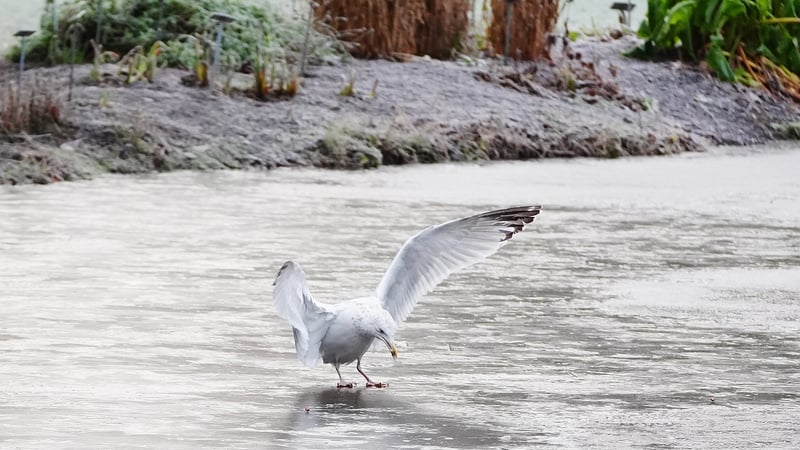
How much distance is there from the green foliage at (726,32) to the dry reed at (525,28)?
6.13 feet

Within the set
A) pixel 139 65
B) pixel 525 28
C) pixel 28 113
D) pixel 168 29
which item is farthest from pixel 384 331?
pixel 525 28

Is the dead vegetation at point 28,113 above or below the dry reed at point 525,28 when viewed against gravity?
below

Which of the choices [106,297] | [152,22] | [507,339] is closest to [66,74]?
[152,22]

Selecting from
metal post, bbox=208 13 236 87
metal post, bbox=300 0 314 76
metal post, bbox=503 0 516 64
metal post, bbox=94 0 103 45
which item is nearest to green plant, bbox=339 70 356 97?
metal post, bbox=300 0 314 76

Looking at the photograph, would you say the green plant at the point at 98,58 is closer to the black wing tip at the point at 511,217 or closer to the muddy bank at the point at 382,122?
the muddy bank at the point at 382,122

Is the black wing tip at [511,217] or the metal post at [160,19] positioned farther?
the metal post at [160,19]

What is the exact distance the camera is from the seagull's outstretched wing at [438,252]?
317 inches

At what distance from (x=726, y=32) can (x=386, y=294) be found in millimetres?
17048

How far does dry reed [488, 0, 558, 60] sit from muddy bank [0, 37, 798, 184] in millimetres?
692

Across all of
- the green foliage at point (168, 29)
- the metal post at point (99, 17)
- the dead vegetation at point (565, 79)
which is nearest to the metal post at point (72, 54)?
Result: the green foliage at point (168, 29)

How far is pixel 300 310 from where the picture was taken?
24.5 feet

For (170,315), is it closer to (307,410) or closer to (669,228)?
(307,410)

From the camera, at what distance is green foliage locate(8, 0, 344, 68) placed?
20.7 meters

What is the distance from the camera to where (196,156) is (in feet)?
55.8
